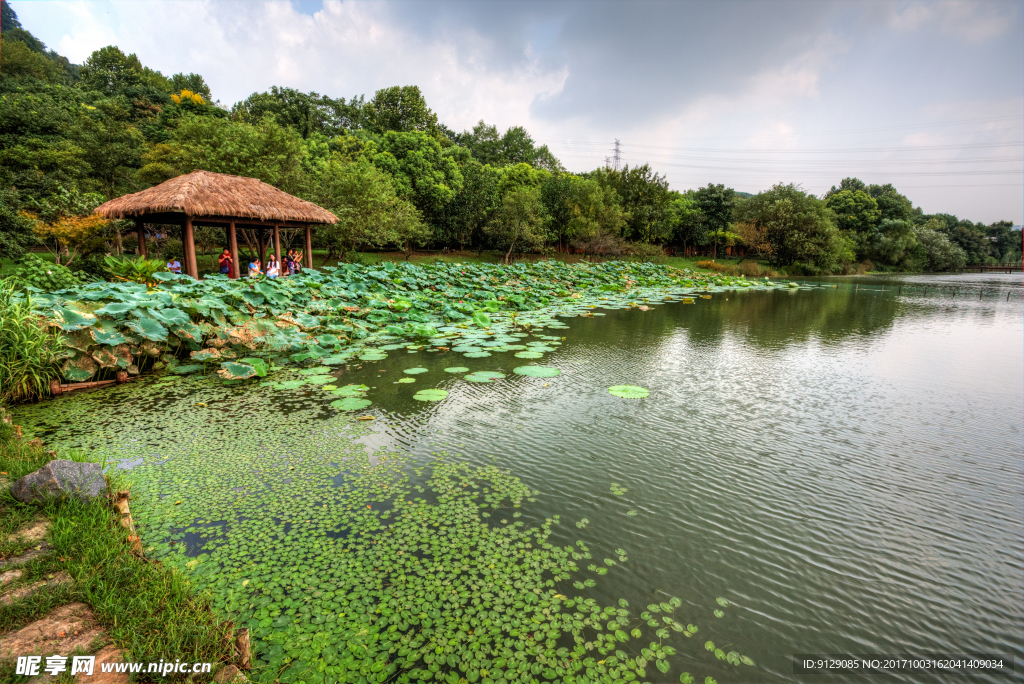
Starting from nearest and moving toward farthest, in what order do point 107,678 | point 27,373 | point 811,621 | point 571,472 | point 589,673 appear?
point 107,678
point 589,673
point 811,621
point 571,472
point 27,373

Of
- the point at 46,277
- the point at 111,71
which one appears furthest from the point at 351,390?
the point at 111,71

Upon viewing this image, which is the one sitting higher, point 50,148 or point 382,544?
point 50,148

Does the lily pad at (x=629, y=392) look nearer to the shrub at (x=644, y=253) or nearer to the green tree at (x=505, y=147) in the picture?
the shrub at (x=644, y=253)

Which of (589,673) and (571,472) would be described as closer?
(589,673)

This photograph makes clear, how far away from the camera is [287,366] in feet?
19.0

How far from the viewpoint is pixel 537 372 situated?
5492mm

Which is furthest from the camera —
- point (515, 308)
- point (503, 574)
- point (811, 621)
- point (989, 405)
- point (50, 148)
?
point (50, 148)

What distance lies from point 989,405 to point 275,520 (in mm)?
6767

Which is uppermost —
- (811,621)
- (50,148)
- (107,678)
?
(50,148)

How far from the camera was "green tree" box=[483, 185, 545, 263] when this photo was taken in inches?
969

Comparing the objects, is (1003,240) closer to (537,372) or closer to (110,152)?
(537,372)

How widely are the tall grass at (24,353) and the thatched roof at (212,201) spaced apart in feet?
22.4

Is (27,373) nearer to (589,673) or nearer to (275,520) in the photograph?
(275,520)

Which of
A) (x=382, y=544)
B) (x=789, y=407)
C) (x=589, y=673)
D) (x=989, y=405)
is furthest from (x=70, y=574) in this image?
(x=989, y=405)
